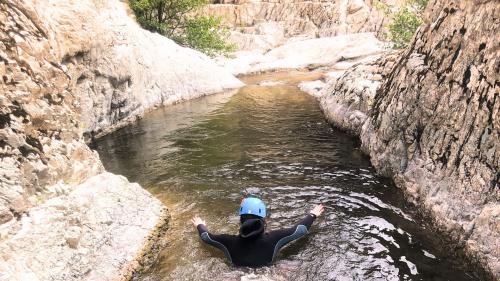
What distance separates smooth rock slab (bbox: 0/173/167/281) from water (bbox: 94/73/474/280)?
67 cm

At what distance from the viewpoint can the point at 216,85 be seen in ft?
96.0

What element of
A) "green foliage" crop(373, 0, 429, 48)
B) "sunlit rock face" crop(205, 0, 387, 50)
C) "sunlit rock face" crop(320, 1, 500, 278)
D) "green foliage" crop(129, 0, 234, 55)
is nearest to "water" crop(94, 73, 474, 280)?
"sunlit rock face" crop(320, 1, 500, 278)

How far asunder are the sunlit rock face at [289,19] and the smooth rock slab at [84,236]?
48.8m

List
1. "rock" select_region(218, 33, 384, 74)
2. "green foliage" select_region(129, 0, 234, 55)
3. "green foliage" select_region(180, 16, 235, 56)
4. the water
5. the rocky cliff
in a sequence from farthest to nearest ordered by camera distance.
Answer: "rock" select_region(218, 33, 384, 74) < "green foliage" select_region(180, 16, 235, 56) < "green foliage" select_region(129, 0, 234, 55) < the water < the rocky cliff

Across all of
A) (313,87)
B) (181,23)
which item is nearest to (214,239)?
(313,87)

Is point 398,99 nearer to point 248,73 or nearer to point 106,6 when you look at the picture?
point 106,6

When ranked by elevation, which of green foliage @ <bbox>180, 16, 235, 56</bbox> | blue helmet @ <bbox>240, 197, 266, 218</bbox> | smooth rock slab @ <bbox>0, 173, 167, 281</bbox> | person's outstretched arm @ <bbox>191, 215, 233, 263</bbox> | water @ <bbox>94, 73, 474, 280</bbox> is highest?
green foliage @ <bbox>180, 16, 235, 56</bbox>

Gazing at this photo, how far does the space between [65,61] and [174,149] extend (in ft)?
18.3

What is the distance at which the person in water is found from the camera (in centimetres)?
704

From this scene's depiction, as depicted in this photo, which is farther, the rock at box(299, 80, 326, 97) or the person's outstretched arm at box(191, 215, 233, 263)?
the rock at box(299, 80, 326, 97)

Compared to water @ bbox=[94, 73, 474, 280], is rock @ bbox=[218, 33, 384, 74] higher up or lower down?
higher up

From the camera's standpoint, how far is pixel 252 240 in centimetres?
723

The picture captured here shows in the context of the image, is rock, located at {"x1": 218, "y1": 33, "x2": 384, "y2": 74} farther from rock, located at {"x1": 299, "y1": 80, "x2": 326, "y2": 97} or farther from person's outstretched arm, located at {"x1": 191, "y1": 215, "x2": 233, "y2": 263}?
person's outstretched arm, located at {"x1": 191, "y1": 215, "x2": 233, "y2": 263}

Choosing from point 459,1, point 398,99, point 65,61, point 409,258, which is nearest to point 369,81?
point 398,99
